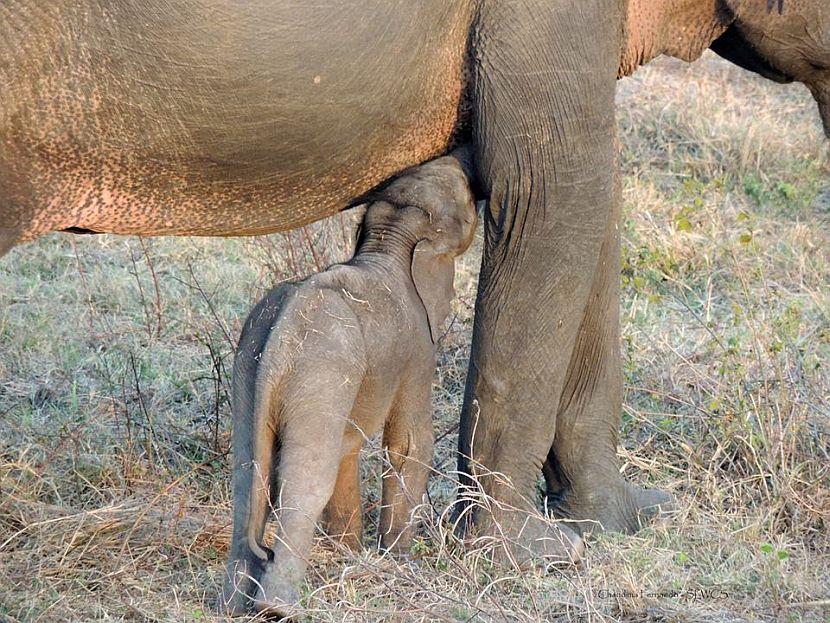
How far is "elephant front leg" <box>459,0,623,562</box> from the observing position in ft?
11.0


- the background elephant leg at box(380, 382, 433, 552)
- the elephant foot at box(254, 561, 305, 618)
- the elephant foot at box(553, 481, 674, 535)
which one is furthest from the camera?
the elephant foot at box(553, 481, 674, 535)

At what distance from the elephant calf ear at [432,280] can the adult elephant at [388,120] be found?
0.12 m

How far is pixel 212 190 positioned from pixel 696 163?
13.7 ft

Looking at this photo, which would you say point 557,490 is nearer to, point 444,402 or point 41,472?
point 444,402

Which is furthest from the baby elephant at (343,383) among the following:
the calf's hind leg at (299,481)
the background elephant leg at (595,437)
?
the background elephant leg at (595,437)

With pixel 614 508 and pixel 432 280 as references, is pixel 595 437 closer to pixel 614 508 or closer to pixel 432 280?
pixel 614 508

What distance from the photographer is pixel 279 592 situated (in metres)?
3.13

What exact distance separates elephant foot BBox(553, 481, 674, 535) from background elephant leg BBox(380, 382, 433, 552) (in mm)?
634

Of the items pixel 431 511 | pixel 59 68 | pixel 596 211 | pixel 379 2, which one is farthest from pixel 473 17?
pixel 431 511

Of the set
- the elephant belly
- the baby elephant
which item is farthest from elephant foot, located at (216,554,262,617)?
the elephant belly

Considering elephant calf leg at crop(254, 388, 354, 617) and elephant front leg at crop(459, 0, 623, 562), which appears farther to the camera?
elephant front leg at crop(459, 0, 623, 562)

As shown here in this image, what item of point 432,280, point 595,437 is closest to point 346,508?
point 432,280

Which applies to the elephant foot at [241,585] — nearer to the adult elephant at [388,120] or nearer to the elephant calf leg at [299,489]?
the elephant calf leg at [299,489]

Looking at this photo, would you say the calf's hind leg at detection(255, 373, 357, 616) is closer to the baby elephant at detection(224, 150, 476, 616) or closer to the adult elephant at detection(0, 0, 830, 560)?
the baby elephant at detection(224, 150, 476, 616)
